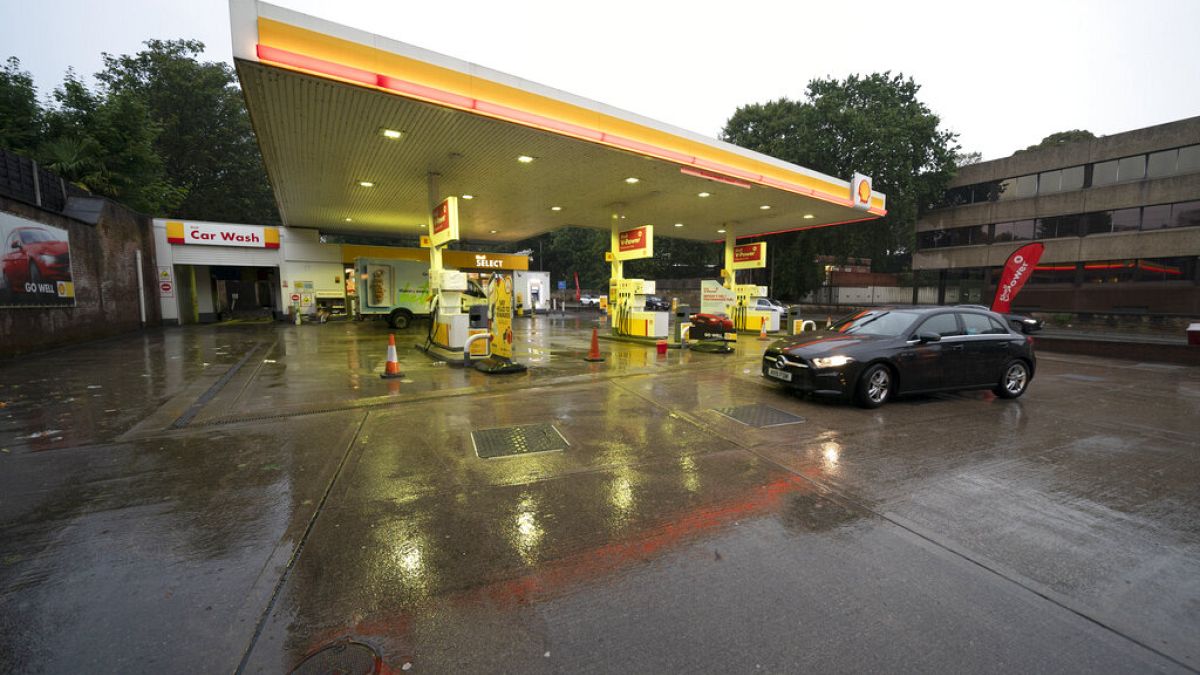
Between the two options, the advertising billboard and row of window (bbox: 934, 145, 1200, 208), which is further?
row of window (bbox: 934, 145, 1200, 208)

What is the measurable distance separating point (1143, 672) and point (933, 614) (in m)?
0.76

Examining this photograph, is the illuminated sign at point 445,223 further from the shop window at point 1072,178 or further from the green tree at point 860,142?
the shop window at point 1072,178

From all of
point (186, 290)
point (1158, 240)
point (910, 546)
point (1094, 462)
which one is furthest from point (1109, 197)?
point (186, 290)

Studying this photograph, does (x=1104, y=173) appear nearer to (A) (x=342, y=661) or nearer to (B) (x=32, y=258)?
(A) (x=342, y=661)

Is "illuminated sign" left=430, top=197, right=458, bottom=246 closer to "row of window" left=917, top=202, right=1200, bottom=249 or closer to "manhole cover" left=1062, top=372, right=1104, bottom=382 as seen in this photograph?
"manhole cover" left=1062, top=372, right=1104, bottom=382

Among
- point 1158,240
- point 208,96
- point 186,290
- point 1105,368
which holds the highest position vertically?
point 208,96

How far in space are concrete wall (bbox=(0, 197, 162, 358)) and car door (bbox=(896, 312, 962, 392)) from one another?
18.3 m

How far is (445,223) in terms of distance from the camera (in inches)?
458

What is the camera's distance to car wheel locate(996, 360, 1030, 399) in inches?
292

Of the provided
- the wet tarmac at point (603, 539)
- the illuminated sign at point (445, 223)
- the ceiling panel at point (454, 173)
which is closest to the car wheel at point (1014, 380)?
the wet tarmac at point (603, 539)

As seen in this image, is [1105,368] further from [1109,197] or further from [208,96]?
[208,96]

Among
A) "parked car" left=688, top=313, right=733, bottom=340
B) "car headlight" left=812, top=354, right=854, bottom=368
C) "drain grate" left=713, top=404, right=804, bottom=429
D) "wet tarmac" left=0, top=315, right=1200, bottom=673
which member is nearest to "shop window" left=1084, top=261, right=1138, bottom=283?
"parked car" left=688, top=313, right=733, bottom=340

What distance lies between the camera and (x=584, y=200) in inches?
642

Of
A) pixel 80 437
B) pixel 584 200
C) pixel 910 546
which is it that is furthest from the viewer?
pixel 584 200
